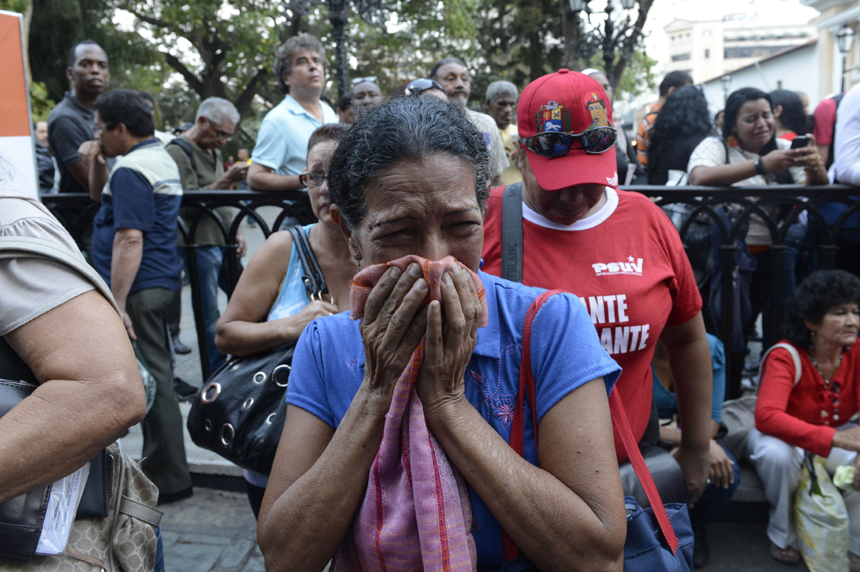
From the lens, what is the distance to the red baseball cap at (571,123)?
6.98 feet

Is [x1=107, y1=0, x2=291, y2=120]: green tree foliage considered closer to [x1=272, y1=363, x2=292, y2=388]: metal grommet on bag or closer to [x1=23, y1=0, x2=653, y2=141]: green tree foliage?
[x1=23, y1=0, x2=653, y2=141]: green tree foliage

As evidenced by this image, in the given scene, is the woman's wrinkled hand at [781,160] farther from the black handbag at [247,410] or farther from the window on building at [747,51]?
the window on building at [747,51]

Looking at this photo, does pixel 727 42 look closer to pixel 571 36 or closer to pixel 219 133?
pixel 571 36

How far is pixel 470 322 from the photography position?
4.34 feet

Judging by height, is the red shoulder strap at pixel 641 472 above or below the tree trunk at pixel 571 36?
below

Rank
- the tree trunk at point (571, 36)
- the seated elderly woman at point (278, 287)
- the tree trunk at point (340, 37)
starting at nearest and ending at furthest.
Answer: the seated elderly woman at point (278, 287) < the tree trunk at point (340, 37) < the tree trunk at point (571, 36)

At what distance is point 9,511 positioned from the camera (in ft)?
4.54

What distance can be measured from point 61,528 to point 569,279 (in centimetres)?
156

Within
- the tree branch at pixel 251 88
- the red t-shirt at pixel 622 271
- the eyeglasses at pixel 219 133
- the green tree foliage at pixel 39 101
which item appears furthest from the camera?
the tree branch at pixel 251 88

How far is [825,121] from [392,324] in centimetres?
502

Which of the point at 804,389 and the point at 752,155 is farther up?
the point at 752,155

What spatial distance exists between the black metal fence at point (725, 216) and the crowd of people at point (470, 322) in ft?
0.29

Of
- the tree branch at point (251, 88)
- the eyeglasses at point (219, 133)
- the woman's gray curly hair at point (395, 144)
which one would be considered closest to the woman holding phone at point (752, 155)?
the woman's gray curly hair at point (395, 144)

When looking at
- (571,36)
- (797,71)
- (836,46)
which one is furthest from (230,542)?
(797,71)
